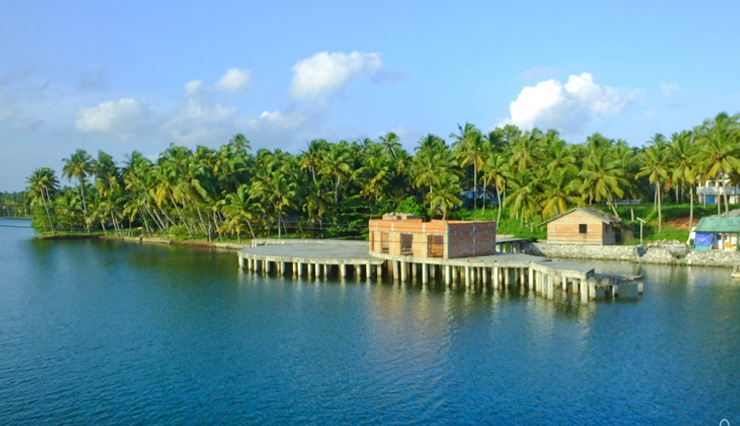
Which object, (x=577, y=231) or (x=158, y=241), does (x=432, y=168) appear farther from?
(x=158, y=241)

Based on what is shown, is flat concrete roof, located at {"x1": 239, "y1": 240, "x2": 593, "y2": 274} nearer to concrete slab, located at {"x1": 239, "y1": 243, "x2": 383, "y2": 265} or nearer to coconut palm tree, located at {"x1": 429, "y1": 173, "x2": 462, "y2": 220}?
concrete slab, located at {"x1": 239, "y1": 243, "x2": 383, "y2": 265}

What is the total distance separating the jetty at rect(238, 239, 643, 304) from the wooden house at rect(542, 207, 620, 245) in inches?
142

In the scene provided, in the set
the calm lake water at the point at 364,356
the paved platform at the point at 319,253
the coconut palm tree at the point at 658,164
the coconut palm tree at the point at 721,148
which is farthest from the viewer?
the coconut palm tree at the point at 658,164

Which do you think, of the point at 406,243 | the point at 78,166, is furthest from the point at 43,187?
the point at 406,243

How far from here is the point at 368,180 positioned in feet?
256

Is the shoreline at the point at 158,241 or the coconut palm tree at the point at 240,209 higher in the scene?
the coconut palm tree at the point at 240,209

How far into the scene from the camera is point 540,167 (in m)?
71.4

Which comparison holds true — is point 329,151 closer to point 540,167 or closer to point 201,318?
point 540,167

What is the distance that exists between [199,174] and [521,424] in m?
59.9

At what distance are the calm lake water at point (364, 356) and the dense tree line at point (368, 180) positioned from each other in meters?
20.0

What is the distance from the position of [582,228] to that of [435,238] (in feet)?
61.9

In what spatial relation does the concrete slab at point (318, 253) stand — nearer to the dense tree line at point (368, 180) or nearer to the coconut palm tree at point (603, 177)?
the dense tree line at point (368, 180)

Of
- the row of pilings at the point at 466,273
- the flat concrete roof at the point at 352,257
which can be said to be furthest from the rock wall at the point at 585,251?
the flat concrete roof at the point at 352,257

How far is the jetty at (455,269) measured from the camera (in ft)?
125
